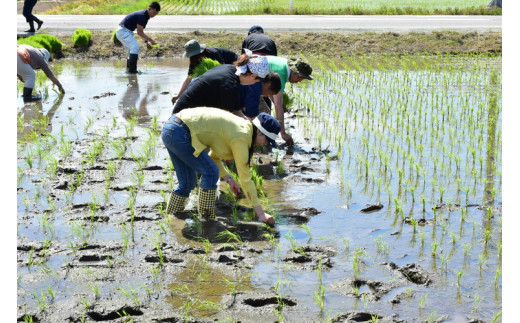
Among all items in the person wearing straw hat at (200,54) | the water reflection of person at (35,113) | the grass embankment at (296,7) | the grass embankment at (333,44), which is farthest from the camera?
the grass embankment at (296,7)

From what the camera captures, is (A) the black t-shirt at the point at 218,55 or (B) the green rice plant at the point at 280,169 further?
(A) the black t-shirt at the point at 218,55

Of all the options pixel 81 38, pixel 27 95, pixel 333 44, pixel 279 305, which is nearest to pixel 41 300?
pixel 279 305

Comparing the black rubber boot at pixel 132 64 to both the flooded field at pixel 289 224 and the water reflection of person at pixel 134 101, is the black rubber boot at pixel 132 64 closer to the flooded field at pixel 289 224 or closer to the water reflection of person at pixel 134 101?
the water reflection of person at pixel 134 101

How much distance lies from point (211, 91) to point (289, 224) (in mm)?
1305

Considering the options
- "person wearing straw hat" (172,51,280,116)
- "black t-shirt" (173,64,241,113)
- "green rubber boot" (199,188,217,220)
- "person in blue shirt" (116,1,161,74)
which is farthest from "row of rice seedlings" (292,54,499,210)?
"person in blue shirt" (116,1,161,74)

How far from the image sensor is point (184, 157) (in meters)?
5.23

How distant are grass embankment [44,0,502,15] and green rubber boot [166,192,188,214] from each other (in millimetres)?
14879

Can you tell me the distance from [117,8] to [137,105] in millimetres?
12959

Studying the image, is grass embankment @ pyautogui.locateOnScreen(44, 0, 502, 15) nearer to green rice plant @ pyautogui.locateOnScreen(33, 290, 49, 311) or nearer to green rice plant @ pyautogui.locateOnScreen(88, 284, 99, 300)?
green rice plant @ pyautogui.locateOnScreen(88, 284, 99, 300)

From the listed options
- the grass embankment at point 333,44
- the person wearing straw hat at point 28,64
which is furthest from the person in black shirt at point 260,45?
the grass embankment at point 333,44

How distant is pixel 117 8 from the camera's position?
2189 cm

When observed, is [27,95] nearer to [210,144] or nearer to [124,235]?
[124,235]

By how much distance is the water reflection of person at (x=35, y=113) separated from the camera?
8.52 meters

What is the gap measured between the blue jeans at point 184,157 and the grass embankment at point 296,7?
48.9ft
